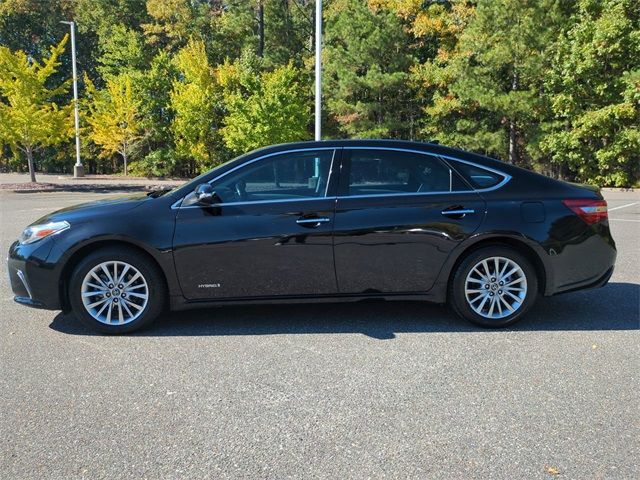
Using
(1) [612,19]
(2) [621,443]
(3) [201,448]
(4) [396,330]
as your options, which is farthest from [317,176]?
(1) [612,19]

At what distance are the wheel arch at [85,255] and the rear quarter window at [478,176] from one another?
2.64 metres

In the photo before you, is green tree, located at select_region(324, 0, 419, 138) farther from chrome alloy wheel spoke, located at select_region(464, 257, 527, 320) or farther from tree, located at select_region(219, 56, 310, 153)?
chrome alloy wheel spoke, located at select_region(464, 257, 527, 320)

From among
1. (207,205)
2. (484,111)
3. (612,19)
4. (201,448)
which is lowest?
(201,448)

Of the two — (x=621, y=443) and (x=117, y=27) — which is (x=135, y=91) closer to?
(x=117, y=27)

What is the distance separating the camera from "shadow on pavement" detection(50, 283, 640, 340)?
4.89m

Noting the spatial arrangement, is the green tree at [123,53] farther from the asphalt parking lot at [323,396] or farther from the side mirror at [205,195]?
the asphalt parking lot at [323,396]

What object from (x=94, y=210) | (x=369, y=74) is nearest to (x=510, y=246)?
(x=94, y=210)

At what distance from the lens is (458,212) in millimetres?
4820

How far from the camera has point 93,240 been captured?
4.66 m

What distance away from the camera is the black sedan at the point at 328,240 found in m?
4.68

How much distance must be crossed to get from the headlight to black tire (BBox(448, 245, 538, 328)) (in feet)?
10.7

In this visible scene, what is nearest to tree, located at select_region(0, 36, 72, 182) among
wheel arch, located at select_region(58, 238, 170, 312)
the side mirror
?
wheel arch, located at select_region(58, 238, 170, 312)

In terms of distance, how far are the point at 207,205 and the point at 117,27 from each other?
3649 cm

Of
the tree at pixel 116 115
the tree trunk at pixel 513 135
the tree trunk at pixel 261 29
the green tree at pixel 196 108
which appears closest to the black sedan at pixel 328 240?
the tree trunk at pixel 513 135
